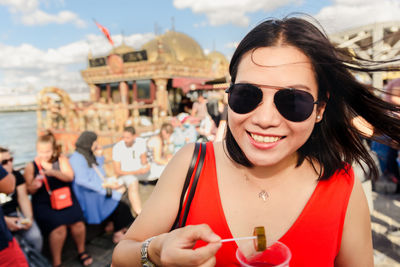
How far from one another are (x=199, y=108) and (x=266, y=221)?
8.82m

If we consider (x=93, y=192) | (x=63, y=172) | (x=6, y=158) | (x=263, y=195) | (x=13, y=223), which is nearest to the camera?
(x=263, y=195)

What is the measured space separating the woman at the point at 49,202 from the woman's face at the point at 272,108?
299cm

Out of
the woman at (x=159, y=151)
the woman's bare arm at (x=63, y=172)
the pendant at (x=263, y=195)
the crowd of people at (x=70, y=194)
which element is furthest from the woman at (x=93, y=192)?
the pendant at (x=263, y=195)

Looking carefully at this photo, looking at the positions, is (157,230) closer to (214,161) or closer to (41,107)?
(214,161)

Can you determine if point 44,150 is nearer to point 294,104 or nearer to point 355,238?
point 294,104

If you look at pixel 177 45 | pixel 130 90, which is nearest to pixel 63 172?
pixel 130 90

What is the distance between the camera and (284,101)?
1.09 metres

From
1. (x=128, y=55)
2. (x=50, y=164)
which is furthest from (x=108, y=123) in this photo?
(x=50, y=164)

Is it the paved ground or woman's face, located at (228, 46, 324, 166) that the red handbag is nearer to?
the paved ground

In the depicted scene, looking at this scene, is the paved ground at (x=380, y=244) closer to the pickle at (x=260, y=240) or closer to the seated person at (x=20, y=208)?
the seated person at (x=20, y=208)

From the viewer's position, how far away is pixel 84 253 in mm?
3488

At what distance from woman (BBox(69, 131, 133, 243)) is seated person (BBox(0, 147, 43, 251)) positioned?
69 centimetres

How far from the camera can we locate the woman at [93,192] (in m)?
3.80

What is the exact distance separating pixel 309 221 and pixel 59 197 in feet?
10.2
